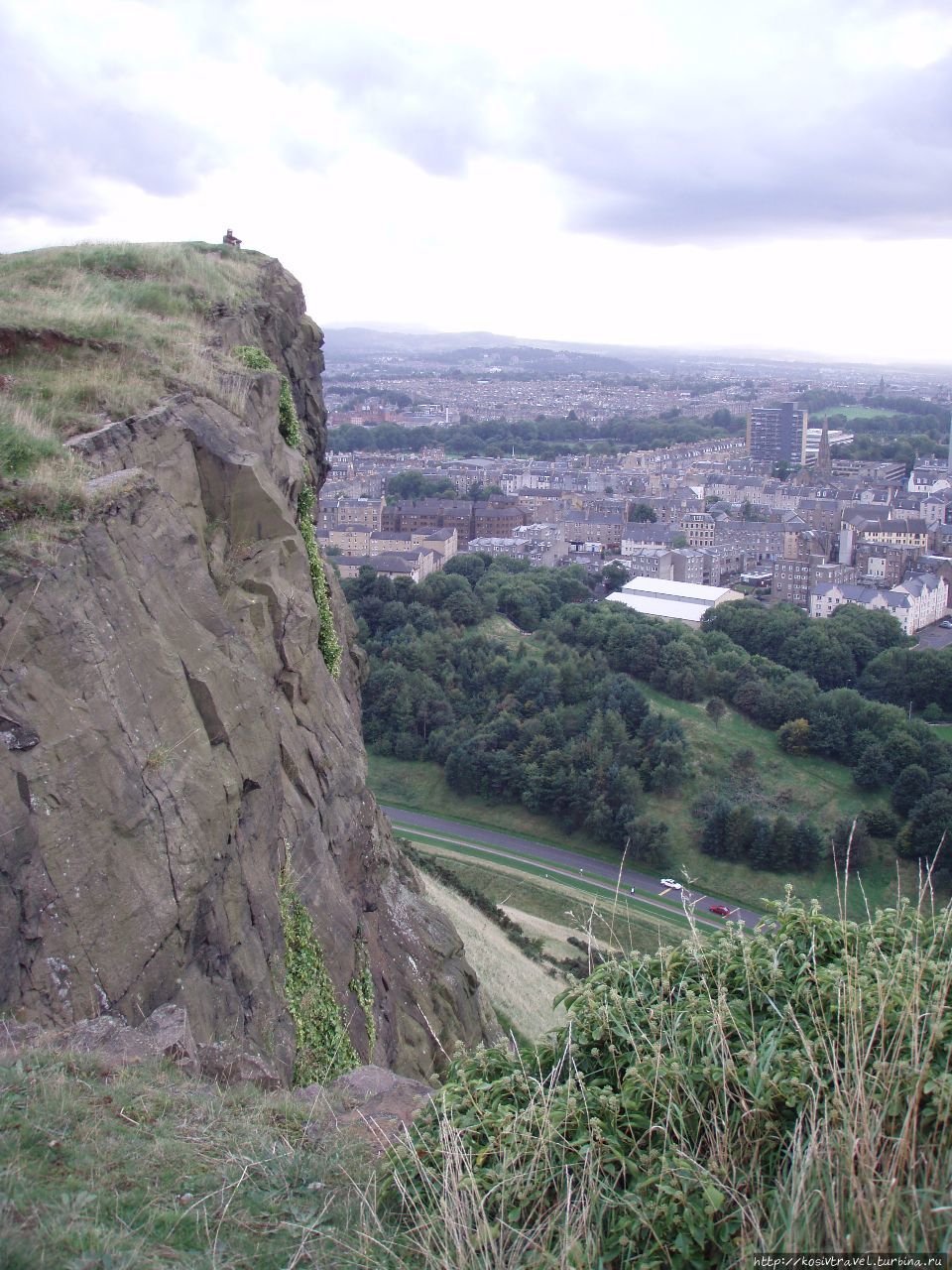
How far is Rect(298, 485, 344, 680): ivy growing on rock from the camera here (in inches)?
553

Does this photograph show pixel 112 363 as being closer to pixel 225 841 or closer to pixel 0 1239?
pixel 225 841

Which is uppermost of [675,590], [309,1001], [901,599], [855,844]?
[309,1001]

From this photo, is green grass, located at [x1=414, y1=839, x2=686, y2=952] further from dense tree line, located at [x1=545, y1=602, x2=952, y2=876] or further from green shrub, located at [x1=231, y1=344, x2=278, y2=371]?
green shrub, located at [x1=231, y1=344, x2=278, y2=371]

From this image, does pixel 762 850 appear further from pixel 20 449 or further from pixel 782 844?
pixel 20 449

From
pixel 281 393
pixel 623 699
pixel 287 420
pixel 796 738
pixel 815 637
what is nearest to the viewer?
pixel 281 393

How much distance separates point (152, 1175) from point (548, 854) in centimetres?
3282

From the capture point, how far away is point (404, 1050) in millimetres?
12492

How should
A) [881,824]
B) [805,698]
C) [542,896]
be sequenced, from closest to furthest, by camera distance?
[542,896], [881,824], [805,698]

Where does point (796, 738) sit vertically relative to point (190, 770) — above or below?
below

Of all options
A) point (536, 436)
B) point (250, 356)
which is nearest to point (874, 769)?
point (250, 356)

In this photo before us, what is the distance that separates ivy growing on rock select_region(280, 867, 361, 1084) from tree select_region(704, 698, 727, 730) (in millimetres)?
36266

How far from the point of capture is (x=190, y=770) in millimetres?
9320

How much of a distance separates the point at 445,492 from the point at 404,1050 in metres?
96.2

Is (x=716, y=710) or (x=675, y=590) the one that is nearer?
(x=716, y=710)
